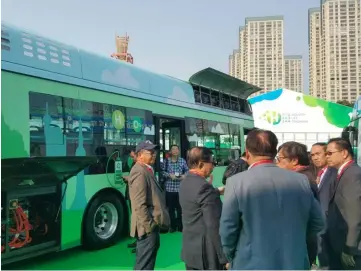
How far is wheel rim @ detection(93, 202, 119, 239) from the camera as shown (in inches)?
235

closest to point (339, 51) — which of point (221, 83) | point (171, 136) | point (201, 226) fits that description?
point (221, 83)

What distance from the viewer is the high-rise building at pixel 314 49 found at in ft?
131

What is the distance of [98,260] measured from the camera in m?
5.36

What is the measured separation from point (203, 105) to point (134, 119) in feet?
9.74

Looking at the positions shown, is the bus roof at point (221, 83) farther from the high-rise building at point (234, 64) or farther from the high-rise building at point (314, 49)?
the high-rise building at point (234, 64)

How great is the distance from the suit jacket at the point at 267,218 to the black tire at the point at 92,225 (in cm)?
376

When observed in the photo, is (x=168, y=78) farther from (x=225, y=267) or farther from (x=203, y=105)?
(x=225, y=267)

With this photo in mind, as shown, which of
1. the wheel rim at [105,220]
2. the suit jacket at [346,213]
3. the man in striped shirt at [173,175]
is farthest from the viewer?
the man in striped shirt at [173,175]

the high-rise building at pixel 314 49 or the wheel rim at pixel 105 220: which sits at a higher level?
the high-rise building at pixel 314 49

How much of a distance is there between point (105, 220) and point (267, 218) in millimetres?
4401

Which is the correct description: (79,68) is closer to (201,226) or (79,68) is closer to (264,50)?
(201,226)

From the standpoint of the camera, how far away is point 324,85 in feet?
148

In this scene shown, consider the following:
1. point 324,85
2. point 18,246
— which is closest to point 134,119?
point 18,246

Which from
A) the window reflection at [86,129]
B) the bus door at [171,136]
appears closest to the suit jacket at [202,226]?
the window reflection at [86,129]
